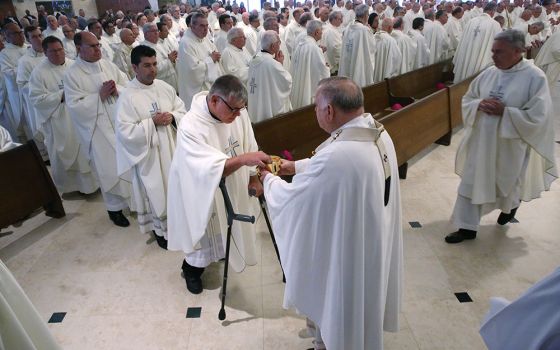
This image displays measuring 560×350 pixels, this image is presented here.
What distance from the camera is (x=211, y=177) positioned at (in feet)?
8.00

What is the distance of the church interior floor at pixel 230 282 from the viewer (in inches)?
111

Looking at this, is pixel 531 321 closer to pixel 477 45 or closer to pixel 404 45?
pixel 404 45

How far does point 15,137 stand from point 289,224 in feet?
21.9

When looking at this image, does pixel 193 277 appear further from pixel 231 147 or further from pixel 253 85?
pixel 253 85

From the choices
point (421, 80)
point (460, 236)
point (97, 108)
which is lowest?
point (460, 236)

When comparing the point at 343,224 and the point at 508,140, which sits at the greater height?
the point at 343,224

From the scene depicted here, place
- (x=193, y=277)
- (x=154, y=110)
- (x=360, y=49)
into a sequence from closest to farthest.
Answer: (x=193, y=277) → (x=154, y=110) → (x=360, y=49)

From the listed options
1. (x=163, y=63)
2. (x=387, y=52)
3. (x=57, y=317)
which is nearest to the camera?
(x=57, y=317)

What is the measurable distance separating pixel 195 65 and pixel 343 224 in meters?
5.03

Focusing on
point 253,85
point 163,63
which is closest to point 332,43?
point 163,63

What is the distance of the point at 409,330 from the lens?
2.81 meters

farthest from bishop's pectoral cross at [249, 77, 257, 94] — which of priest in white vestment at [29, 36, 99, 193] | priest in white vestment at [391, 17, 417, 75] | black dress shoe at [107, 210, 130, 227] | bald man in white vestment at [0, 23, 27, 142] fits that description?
priest in white vestment at [391, 17, 417, 75]

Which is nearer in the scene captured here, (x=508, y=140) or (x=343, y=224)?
(x=343, y=224)

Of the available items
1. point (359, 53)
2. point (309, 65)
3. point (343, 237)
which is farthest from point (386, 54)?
point (343, 237)
